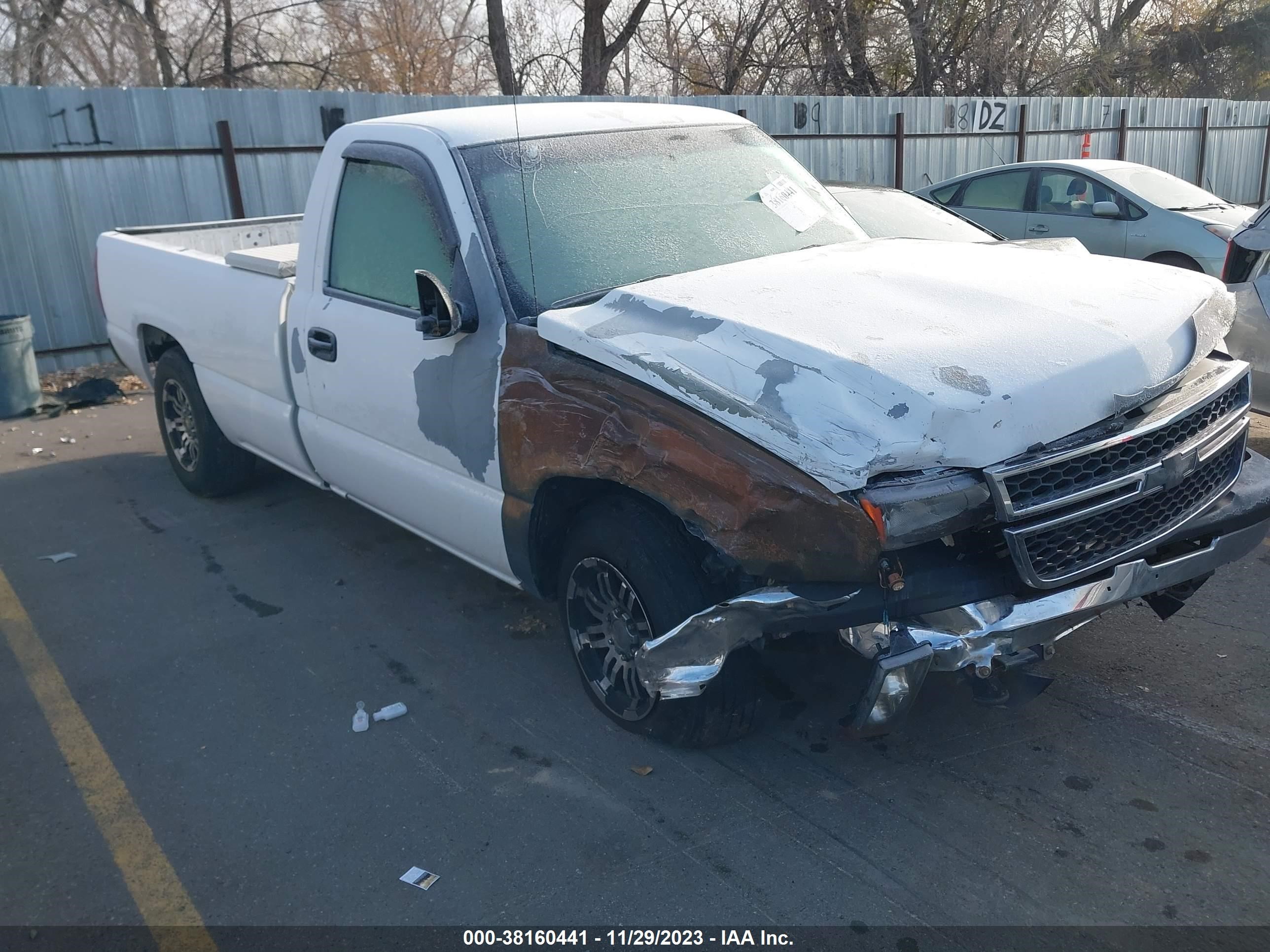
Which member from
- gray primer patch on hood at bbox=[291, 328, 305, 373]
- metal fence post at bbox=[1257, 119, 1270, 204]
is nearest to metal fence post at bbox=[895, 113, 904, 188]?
metal fence post at bbox=[1257, 119, 1270, 204]

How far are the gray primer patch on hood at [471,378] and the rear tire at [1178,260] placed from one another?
26.4 feet

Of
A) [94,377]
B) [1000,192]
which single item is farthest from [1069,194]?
[94,377]

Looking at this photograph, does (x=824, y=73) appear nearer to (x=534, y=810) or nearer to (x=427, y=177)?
(x=427, y=177)

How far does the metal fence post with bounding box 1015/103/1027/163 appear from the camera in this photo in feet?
55.8

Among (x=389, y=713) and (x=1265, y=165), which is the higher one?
(x=1265, y=165)

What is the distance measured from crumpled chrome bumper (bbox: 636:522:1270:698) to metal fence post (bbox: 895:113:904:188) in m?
13.4

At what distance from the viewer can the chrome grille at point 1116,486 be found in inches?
115

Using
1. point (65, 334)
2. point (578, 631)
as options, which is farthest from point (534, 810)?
point (65, 334)

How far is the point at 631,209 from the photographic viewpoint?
13.8 feet

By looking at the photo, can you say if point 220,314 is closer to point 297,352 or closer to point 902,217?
point 297,352

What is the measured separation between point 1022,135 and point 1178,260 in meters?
7.77

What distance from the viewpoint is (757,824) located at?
131 inches

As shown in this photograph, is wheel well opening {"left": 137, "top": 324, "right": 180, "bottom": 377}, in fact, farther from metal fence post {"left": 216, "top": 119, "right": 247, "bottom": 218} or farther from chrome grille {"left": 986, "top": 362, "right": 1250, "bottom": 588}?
chrome grille {"left": 986, "top": 362, "right": 1250, "bottom": 588}

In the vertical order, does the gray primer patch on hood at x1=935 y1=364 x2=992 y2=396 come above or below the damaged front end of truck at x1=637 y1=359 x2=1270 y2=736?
above
